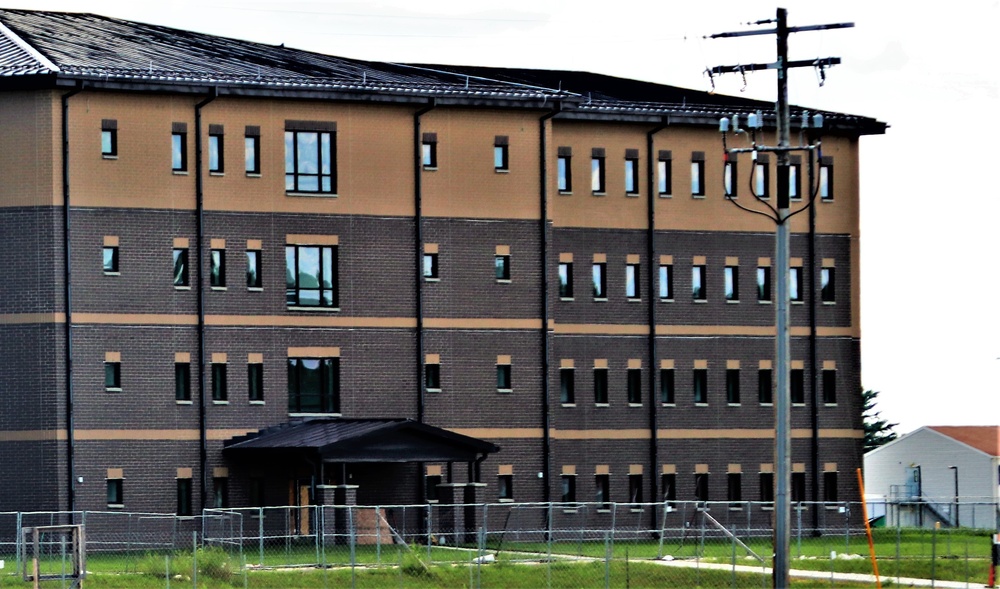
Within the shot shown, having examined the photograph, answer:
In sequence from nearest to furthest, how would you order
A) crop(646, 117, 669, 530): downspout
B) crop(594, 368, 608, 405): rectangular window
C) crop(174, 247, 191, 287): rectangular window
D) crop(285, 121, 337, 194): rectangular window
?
crop(174, 247, 191, 287): rectangular window < crop(285, 121, 337, 194): rectangular window < crop(594, 368, 608, 405): rectangular window < crop(646, 117, 669, 530): downspout

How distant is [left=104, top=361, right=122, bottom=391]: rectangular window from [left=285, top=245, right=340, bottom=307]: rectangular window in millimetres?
5418

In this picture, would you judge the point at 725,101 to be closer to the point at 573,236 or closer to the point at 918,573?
the point at 573,236

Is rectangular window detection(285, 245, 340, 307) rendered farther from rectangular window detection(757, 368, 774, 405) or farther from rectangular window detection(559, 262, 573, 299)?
rectangular window detection(757, 368, 774, 405)

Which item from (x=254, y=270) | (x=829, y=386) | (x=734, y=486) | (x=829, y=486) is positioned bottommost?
(x=829, y=486)

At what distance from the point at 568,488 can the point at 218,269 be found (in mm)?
13831

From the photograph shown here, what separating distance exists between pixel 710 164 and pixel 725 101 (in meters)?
4.89

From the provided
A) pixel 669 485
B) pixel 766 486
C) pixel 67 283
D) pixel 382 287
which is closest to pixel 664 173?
pixel 669 485

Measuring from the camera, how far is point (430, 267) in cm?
6134

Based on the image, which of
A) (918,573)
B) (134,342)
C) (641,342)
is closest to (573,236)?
(641,342)

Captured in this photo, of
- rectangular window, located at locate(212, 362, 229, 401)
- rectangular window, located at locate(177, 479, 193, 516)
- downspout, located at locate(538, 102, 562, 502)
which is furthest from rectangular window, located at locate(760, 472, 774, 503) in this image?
rectangular window, located at locate(177, 479, 193, 516)

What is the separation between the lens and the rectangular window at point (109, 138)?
57031 millimetres

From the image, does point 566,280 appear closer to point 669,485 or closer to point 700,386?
point 700,386

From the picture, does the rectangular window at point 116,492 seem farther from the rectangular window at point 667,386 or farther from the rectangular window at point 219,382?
the rectangular window at point 667,386

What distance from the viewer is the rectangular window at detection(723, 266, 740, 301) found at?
6762 cm
